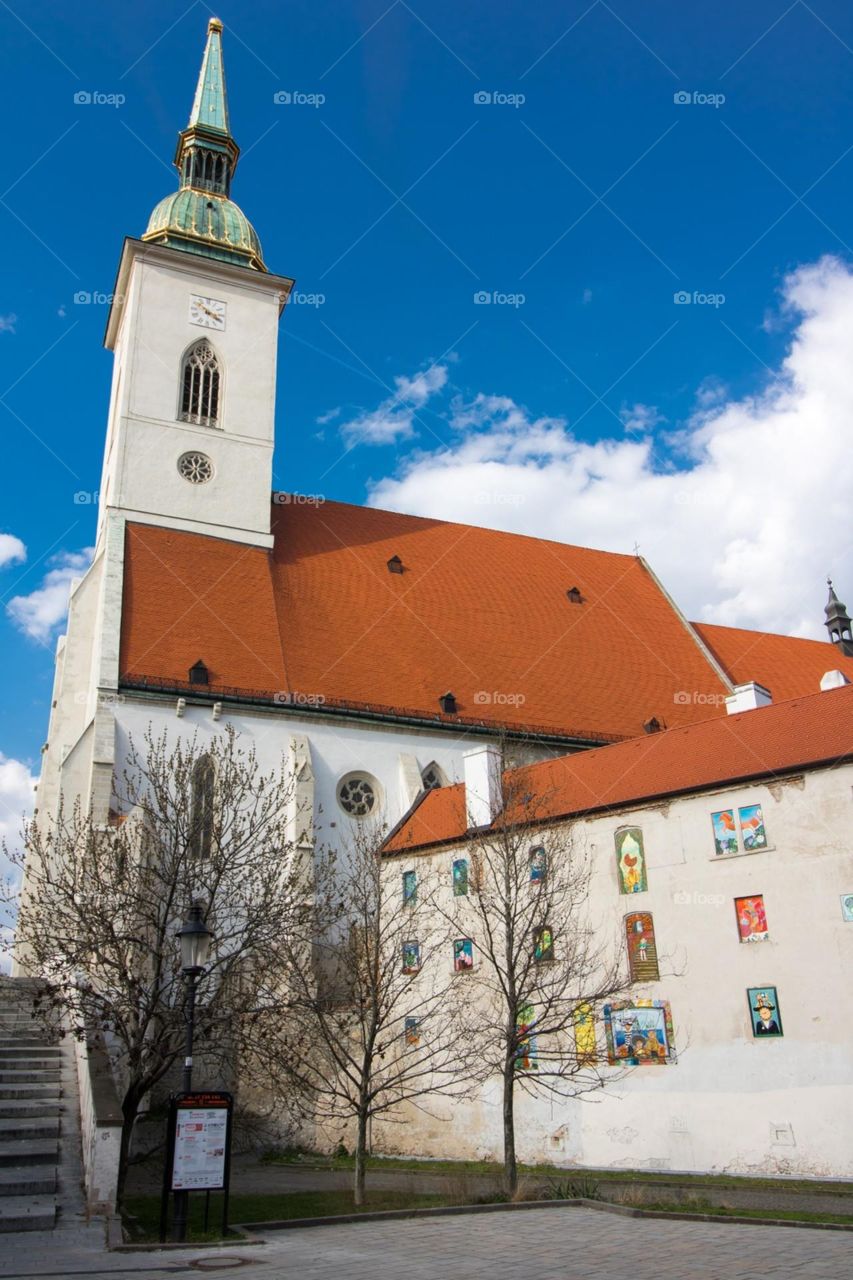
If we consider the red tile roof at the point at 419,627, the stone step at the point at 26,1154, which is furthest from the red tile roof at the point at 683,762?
the stone step at the point at 26,1154

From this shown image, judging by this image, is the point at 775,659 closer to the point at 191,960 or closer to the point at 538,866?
the point at 538,866

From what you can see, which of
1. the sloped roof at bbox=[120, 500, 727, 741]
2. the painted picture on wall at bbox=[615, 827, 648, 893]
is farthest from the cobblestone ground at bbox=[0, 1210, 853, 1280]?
the sloped roof at bbox=[120, 500, 727, 741]

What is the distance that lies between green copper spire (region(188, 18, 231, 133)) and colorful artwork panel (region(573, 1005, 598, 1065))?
103ft

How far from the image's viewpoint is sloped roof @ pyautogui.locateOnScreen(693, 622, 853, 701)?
3578 cm

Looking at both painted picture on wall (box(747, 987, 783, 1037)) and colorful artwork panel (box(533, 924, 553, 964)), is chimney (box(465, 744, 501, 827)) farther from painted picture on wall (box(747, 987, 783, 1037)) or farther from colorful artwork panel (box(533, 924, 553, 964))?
painted picture on wall (box(747, 987, 783, 1037))

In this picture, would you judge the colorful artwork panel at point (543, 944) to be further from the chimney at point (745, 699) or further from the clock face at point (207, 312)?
the clock face at point (207, 312)

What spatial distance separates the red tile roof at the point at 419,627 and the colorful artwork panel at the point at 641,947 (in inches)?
416

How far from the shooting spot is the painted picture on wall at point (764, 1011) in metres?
17.2

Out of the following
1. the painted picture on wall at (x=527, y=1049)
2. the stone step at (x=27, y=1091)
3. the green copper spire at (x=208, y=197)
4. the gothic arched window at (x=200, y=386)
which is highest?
the green copper spire at (x=208, y=197)

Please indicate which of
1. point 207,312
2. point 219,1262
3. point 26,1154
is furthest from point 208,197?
point 219,1262

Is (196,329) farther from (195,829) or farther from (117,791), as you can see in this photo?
(195,829)

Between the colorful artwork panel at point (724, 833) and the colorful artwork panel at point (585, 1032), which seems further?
the colorful artwork panel at point (585, 1032)

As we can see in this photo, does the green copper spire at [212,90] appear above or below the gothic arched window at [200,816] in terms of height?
above

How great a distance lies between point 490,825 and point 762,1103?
719 centimetres
